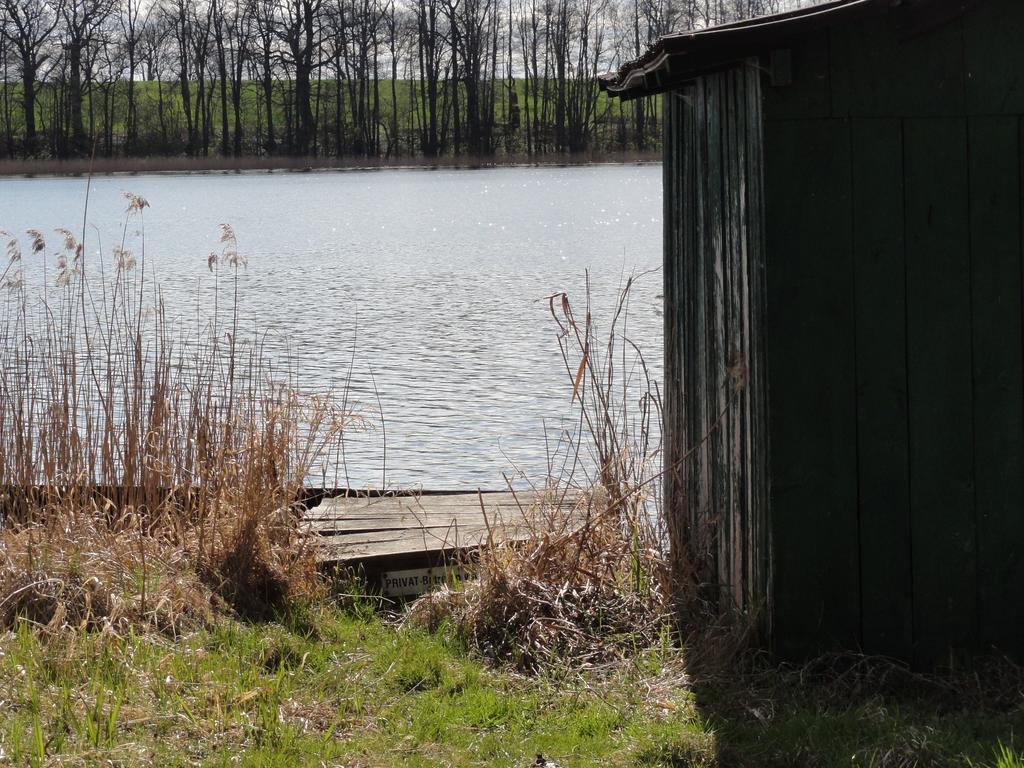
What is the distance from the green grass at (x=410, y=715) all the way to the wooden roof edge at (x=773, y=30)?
209cm

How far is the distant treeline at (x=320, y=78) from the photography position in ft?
201

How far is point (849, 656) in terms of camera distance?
4.20 m

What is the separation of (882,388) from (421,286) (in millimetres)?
15180

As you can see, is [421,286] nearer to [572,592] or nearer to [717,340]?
[572,592]

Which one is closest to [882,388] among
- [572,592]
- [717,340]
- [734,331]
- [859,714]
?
[734,331]

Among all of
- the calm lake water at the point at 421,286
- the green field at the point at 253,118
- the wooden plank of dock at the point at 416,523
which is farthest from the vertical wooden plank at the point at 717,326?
the green field at the point at 253,118

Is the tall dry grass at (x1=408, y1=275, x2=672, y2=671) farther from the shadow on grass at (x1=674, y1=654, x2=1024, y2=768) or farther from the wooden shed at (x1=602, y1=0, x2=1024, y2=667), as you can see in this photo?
the wooden shed at (x1=602, y1=0, x2=1024, y2=667)

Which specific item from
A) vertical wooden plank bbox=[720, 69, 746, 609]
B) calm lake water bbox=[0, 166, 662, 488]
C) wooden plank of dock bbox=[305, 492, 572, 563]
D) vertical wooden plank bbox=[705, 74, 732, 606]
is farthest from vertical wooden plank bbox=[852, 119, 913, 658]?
calm lake water bbox=[0, 166, 662, 488]

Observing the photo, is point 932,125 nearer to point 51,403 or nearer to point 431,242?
point 51,403

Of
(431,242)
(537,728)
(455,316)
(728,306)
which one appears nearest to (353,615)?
(537,728)

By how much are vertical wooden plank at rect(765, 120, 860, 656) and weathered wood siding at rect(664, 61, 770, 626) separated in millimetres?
60

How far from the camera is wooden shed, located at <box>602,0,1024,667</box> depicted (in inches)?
161

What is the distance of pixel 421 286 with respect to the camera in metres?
19.0

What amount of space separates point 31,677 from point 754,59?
122 inches
